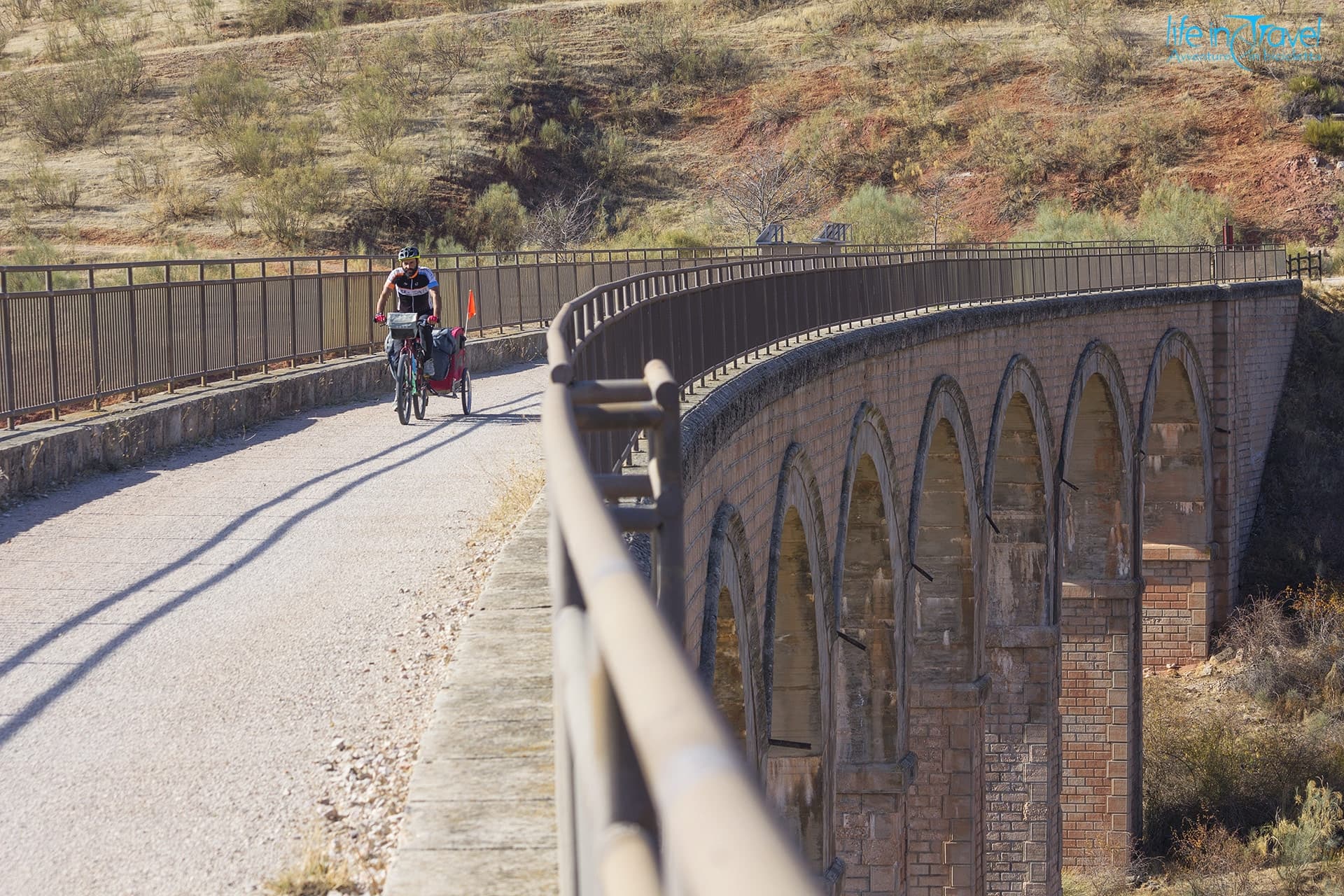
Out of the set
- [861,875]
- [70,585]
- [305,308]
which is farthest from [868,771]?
[70,585]

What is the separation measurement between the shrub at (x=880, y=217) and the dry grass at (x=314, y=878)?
5047cm

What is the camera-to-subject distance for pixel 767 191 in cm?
5838

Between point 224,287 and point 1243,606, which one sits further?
point 1243,606

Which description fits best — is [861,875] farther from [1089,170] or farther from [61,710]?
[1089,170]

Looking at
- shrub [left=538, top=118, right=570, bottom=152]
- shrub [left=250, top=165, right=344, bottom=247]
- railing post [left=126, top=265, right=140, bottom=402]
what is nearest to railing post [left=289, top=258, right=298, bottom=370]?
railing post [left=126, top=265, right=140, bottom=402]

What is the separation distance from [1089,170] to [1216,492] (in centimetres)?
2702

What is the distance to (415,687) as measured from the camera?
20.9 ft

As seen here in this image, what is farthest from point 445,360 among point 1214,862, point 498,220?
point 498,220

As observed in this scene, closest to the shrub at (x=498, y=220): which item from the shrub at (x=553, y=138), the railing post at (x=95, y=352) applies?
the shrub at (x=553, y=138)

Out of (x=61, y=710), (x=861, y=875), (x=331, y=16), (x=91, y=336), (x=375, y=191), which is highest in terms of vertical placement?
(x=331, y=16)

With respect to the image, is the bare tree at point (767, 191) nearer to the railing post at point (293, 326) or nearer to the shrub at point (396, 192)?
the shrub at point (396, 192)

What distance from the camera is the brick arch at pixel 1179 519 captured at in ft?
109

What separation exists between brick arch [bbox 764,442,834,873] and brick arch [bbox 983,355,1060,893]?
9826 millimetres

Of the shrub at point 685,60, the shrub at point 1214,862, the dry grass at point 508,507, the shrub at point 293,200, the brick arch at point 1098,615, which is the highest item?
the shrub at point 685,60
